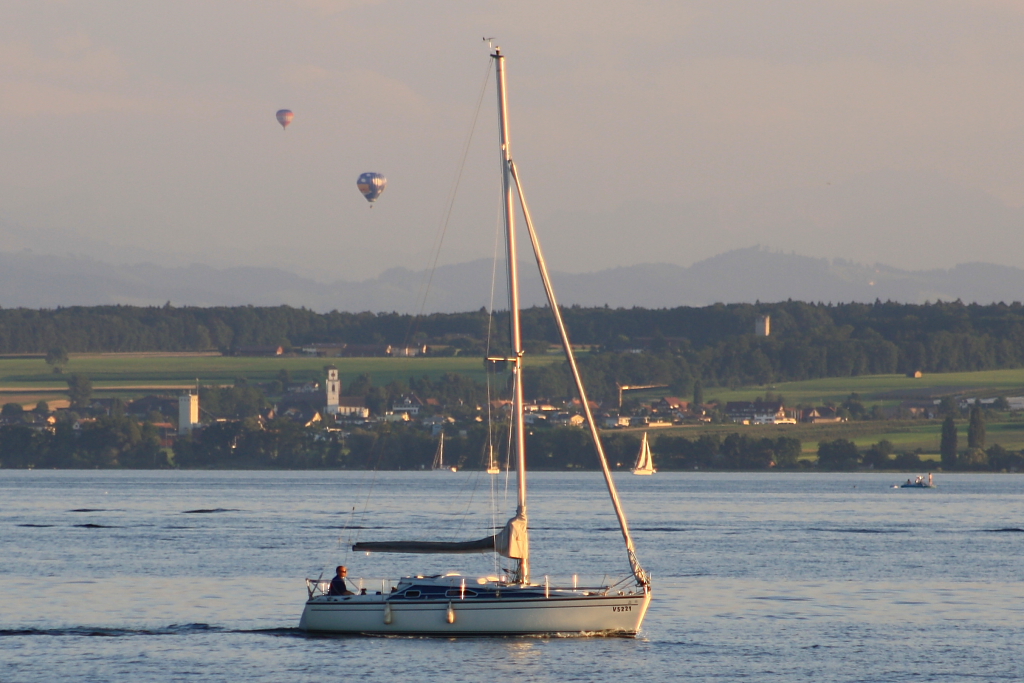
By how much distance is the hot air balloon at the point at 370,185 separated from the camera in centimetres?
19150

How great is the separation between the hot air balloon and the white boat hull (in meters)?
147

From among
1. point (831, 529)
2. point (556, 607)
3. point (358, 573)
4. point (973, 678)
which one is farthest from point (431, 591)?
point (831, 529)

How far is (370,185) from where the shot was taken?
191625 mm

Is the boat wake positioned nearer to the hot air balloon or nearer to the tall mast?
the tall mast

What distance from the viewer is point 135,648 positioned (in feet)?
157

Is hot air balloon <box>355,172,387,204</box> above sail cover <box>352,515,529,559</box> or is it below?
above

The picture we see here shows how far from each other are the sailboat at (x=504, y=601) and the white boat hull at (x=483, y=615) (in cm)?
3

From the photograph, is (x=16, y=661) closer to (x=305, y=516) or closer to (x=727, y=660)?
(x=727, y=660)

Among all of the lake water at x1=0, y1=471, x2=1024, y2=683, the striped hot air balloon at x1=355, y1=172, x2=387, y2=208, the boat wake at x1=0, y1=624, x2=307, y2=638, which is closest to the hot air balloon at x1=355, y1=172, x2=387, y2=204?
the striped hot air balloon at x1=355, y1=172, x2=387, y2=208

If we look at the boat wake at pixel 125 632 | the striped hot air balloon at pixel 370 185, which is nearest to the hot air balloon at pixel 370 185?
the striped hot air balloon at pixel 370 185

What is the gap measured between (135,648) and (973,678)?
24.2m

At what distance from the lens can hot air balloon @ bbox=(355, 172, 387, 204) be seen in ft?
628

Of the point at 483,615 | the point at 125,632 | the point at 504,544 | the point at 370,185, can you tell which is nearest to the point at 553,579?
the point at 125,632

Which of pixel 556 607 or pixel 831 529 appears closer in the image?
pixel 556 607
